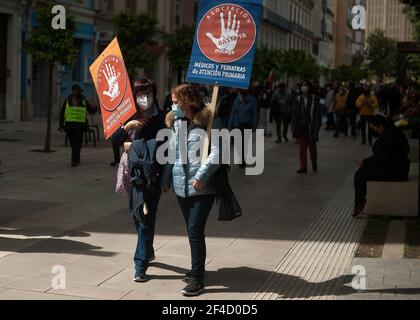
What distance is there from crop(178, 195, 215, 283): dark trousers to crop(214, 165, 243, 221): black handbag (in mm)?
77

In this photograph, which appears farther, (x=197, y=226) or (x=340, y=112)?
(x=340, y=112)

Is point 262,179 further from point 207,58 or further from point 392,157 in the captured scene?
point 207,58

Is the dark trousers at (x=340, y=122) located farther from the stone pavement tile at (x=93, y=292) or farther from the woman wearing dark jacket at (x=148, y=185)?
the stone pavement tile at (x=93, y=292)

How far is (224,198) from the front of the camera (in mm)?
6762

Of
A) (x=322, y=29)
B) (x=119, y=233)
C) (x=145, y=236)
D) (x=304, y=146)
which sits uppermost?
(x=322, y=29)

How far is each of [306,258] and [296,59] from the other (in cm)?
4587

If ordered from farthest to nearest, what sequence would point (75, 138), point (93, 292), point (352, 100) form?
point (352, 100), point (75, 138), point (93, 292)

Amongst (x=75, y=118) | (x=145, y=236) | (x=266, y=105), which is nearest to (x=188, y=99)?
(x=145, y=236)

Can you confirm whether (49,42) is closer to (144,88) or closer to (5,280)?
(144,88)

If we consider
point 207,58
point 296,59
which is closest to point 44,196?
point 207,58

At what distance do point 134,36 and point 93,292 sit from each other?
1847cm

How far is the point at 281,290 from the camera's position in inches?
266

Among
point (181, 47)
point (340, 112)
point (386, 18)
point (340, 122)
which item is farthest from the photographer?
point (386, 18)

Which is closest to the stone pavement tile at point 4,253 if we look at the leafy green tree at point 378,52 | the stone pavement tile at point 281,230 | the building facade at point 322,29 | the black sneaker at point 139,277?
the black sneaker at point 139,277
